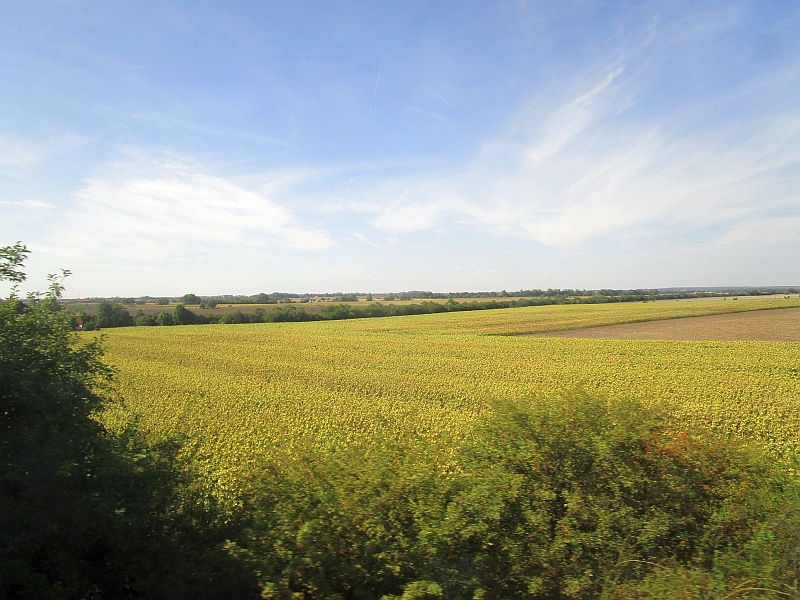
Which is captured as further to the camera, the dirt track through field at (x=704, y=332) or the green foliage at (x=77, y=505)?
the dirt track through field at (x=704, y=332)

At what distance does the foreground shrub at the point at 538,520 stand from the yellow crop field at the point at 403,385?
4.12ft

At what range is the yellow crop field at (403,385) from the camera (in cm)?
1133

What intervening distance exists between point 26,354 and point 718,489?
9.42m

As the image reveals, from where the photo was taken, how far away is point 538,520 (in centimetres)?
508

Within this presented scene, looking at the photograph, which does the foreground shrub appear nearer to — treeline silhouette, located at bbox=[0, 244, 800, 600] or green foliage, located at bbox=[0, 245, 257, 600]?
treeline silhouette, located at bbox=[0, 244, 800, 600]

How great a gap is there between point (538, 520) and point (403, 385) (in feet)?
42.6

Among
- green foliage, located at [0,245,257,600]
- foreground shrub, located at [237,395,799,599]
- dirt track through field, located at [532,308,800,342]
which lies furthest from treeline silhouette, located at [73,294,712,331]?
foreground shrub, located at [237,395,799,599]

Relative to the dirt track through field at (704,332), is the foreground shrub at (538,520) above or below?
above

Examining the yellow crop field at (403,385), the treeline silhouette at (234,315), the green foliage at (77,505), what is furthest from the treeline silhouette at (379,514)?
the treeline silhouette at (234,315)

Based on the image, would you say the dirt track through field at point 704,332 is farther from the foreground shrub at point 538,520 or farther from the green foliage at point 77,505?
the green foliage at point 77,505

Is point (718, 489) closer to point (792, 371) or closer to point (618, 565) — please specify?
point (618, 565)

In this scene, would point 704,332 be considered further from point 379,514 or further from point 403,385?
point 379,514

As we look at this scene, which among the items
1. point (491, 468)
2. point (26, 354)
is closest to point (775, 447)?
point (491, 468)

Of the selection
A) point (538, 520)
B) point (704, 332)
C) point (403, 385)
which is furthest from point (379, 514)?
point (704, 332)
